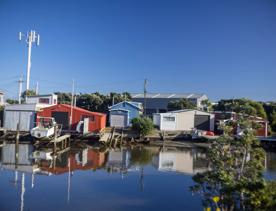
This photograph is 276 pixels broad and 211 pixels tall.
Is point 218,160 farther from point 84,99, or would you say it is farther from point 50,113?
point 84,99

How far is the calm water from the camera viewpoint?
14305 millimetres

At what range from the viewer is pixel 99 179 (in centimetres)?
1917

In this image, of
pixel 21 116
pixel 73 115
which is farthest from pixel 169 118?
pixel 21 116

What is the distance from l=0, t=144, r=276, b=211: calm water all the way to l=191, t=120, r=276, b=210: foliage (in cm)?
297

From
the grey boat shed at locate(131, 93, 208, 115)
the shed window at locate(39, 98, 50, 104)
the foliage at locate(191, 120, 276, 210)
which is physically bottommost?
the foliage at locate(191, 120, 276, 210)

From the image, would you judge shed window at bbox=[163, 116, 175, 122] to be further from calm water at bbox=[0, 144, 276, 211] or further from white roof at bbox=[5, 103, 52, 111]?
white roof at bbox=[5, 103, 52, 111]

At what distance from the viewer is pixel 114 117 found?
142 feet

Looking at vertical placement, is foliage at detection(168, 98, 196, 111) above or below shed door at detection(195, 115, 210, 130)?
above

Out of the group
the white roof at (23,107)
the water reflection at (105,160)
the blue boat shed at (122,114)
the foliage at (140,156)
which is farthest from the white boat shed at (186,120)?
the white roof at (23,107)

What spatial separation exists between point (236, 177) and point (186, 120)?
32.1 metres

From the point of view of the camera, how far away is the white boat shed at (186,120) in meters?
43.1

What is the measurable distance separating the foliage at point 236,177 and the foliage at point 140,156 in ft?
42.8

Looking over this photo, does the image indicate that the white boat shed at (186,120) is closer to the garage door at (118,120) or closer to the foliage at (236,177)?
the garage door at (118,120)

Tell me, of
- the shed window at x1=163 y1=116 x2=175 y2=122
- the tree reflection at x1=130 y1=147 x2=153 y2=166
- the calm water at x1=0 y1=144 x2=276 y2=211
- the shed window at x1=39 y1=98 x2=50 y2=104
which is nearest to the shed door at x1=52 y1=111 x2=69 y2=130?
the shed window at x1=39 y1=98 x2=50 y2=104
